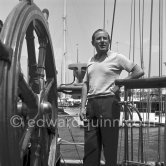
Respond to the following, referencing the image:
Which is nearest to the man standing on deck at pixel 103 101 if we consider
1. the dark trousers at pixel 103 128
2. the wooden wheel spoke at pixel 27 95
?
the dark trousers at pixel 103 128

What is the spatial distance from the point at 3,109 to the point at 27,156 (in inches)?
33.0

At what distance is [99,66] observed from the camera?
2.82 meters

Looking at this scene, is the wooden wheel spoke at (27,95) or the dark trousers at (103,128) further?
the dark trousers at (103,128)

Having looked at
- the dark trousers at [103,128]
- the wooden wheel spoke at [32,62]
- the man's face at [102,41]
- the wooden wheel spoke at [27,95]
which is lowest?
the dark trousers at [103,128]

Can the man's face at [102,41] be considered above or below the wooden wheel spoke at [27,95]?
above

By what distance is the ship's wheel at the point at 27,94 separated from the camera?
178 cm

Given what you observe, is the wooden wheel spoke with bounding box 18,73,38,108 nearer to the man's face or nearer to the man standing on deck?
the man standing on deck

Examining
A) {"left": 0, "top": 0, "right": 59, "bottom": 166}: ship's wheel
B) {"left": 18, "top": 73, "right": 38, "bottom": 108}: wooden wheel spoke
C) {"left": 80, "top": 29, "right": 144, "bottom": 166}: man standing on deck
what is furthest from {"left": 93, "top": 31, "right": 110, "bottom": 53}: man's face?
{"left": 18, "top": 73, "right": 38, "bottom": 108}: wooden wheel spoke

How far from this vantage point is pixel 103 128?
9.07ft

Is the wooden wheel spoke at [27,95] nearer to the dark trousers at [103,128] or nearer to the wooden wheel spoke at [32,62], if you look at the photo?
the wooden wheel spoke at [32,62]

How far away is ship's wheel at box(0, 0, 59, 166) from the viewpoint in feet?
5.84

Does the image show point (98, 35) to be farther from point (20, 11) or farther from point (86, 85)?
point (20, 11)

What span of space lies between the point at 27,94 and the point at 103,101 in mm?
769

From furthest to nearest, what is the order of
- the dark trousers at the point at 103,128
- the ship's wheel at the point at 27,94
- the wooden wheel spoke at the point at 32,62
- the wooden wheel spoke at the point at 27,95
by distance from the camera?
the dark trousers at the point at 103,128 → the wooden wheel spoke at the point at 32,62 → the wooden wheel spoke at the point at 27,95 → the ship's wheel at the point at 27,94
